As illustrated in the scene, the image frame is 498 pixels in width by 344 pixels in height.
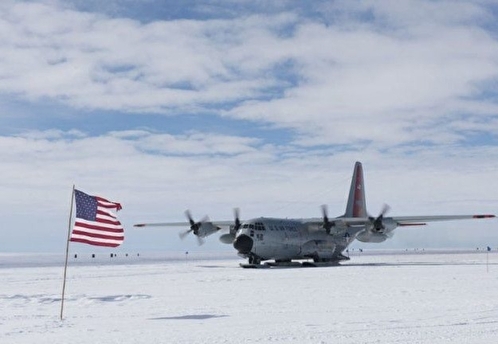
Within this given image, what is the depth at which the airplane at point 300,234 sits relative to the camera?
44.9 meters

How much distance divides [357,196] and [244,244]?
59.1 feet

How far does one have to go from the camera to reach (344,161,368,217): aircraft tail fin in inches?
2276

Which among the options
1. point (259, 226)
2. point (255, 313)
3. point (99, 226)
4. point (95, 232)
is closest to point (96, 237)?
point (95, 232)

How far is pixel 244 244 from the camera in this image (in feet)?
145

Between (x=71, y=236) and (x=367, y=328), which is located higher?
(x=71, y=236)

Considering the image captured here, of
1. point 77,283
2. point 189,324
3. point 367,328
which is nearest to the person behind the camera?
point 367,328

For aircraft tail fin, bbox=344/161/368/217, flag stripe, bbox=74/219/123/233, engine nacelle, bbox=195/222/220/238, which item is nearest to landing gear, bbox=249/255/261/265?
engine nacelle, bbox=195/222/220/238

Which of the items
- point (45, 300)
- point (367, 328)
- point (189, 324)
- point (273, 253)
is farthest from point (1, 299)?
point (273, 253)

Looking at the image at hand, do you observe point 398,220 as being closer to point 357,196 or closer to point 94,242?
point 357,196

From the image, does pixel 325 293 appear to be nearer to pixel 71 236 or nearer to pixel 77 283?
pixel 71 236

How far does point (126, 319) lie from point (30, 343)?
3.71 metres

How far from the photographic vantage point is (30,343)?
40.2 ft

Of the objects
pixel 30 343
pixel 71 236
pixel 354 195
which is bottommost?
pixel 30 343

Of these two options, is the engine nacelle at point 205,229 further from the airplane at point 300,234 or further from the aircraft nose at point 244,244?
the aircraft nose at point 244,244
